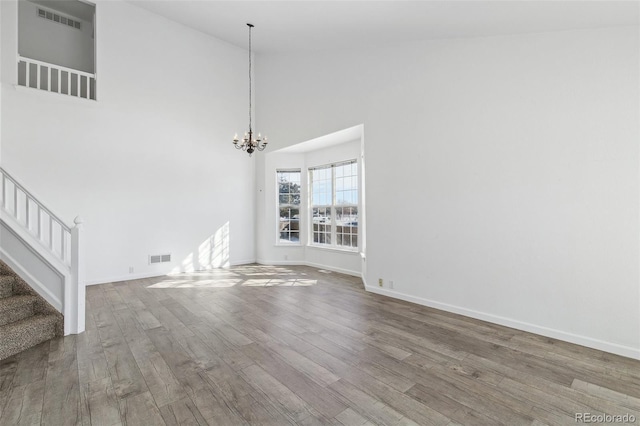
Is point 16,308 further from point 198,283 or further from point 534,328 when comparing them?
point 534,328

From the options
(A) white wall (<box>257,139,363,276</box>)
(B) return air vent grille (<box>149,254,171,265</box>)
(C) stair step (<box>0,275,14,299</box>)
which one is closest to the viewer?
(C) stair step (<box>0,275,14,299</box>)

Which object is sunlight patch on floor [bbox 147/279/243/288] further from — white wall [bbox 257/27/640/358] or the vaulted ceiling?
the vaulted ceiling

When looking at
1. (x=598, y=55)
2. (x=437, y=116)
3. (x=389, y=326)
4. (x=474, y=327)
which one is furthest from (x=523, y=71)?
(x=389, y=326)

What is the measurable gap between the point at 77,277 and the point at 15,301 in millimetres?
569

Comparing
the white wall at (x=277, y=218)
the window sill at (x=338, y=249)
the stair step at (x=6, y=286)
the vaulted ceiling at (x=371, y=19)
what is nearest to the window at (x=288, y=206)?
the white wall at (x=277, y=218)

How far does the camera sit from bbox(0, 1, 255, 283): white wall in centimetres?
484

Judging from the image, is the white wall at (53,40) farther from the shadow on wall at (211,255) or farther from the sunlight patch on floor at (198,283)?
the sunlight patch on floor at (198,283)

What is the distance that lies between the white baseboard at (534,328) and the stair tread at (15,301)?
440 cm

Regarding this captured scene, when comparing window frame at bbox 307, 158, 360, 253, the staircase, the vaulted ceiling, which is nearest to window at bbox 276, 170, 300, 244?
window frame at bbox 307, 158, 360, 253

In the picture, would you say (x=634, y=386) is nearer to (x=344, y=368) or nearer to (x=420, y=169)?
(x=344, y=368)

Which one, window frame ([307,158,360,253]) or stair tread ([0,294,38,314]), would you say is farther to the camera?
window frame ([307,158,360,253])

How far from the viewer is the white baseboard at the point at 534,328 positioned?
278cm

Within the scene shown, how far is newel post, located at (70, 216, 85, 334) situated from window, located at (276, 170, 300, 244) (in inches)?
177

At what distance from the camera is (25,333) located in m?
2.79
